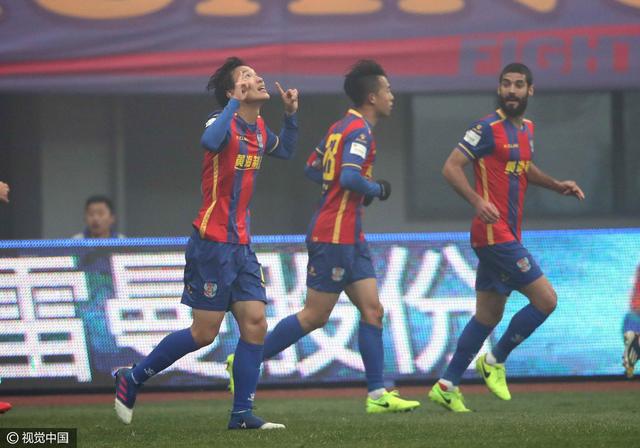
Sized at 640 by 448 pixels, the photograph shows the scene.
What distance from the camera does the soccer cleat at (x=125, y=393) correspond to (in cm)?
736

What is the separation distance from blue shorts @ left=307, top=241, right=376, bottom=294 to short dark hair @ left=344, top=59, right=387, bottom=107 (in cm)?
96

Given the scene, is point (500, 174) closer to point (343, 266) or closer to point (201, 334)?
point (343, 266)

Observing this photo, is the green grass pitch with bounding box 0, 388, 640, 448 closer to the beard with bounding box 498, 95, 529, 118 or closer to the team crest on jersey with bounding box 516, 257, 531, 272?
the team crest on jersey with bounding box 516, 257, 531, 272

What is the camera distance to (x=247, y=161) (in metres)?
7.27

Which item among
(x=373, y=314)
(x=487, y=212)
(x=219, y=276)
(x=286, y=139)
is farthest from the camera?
(x=373, y=314)

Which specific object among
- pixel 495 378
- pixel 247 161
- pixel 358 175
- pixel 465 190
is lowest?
pixel 495 378

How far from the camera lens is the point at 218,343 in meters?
10.2

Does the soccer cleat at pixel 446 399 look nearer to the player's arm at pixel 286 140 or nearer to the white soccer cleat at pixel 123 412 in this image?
the player's arm at pixel 286 140

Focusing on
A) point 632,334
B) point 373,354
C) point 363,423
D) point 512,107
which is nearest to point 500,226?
point 512,107

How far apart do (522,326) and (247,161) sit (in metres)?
2.30

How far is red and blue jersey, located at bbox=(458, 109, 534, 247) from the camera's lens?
8.40m

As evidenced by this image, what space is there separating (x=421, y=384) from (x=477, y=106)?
16.7ft

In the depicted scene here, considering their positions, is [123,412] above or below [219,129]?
below

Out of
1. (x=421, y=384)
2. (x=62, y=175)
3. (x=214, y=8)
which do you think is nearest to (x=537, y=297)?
(x=421, y=384)
